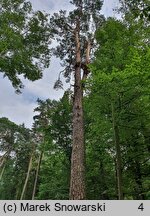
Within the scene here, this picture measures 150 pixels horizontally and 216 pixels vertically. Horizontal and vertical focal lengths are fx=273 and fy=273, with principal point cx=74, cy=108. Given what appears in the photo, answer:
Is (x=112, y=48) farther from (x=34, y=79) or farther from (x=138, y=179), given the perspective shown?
(x=138, y=179)

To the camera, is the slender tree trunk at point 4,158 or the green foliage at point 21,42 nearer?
the green foliage at point 21,42

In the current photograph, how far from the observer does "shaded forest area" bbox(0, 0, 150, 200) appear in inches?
366

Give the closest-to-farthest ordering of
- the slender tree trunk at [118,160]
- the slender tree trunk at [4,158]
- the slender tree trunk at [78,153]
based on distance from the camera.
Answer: the slender tree trunk at [78,153]
the slender tree trunk at [118,160]
the slender tree trunk at [4,158]

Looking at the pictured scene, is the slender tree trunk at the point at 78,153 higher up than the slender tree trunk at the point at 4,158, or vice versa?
the slender tree trunk at the point at 4,158

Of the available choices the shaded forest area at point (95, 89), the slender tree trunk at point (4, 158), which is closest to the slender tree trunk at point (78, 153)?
the shaded forest area at point (95, 89)

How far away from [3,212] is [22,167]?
31.7m

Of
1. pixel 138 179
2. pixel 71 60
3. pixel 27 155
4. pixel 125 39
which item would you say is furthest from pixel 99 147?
pixel 27 155

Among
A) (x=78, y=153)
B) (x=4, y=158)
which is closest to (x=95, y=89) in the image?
(x=78, y=153)

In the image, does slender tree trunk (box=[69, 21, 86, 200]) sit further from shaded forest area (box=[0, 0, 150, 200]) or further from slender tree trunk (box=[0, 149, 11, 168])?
slender tree trunk (box=[0, 149, 11, 168])

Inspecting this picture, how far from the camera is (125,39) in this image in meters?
11.7

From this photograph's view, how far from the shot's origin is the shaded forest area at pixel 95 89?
9297 mm

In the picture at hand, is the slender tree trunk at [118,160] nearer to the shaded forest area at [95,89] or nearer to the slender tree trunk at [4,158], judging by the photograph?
the shaded forest area at [95,89]

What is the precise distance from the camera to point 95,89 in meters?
9.73

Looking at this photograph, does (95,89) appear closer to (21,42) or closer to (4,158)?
(21,42)
